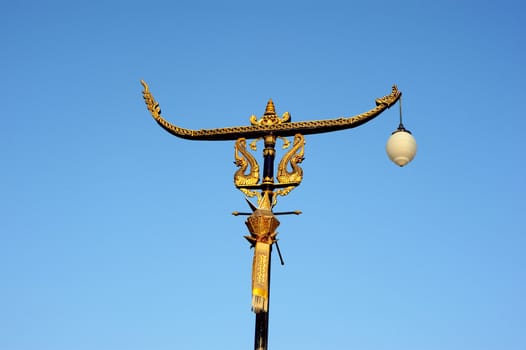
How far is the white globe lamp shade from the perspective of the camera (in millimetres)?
10578

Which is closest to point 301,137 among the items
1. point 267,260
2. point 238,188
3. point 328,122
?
point 328,122

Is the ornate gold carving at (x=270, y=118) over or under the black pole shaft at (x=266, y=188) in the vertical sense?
over

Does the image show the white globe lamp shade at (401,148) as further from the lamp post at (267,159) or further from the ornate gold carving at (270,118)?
the ornate gold carving at (270,118)

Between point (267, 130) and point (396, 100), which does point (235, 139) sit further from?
point (396, 100)

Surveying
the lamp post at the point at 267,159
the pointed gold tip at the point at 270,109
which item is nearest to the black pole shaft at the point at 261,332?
the lamp post at the point at 267,159

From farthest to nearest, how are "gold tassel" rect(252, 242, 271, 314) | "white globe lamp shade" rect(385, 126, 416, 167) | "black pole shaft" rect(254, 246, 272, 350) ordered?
1. "white globe lamp shade" rect(385, 126, 416, 167)
2. "gold tassel" rect(252, 242, 271, 314)
3. "black pole shaft" rect(254, 246, 272, 350)

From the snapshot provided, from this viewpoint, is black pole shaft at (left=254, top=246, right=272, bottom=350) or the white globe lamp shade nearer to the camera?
black pole shaft at (left=254, top=246, right=272, bottom=350)

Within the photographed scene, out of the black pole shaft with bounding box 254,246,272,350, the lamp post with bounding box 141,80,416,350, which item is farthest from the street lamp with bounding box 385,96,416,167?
the black pole shaft with bounding box 254,246,272,350

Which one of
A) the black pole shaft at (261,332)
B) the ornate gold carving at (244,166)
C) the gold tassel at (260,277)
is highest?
the ornate gold carving at (244,166)

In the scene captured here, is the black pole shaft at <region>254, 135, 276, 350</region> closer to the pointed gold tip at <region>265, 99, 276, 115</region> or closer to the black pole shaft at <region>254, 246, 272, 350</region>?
the black pole shaft at <region>254, 246, 272, 350</region>

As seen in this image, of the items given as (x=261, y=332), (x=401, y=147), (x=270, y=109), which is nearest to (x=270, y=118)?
(x=270, y=109)

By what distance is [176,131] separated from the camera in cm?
1208

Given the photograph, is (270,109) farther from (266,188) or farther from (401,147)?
(401,147)

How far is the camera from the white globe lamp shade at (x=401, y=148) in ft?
34.7
